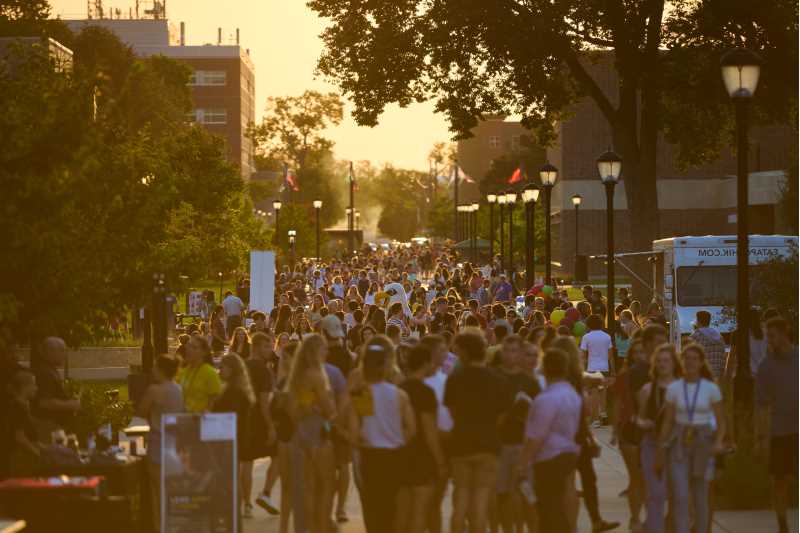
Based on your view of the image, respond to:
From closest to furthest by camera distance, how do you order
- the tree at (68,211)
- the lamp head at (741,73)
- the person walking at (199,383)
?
the person walking at (199,383)
the lamp head at (741,73)
the tree at (68,211)

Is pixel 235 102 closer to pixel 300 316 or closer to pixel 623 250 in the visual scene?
pixel 623 250

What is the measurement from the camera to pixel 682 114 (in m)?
43.6

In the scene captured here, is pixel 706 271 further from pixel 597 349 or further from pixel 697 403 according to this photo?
pixel 697 403

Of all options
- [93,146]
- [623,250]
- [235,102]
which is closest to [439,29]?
[93,146]

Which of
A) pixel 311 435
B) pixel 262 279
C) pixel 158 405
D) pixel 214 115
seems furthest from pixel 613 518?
pixel 214 115

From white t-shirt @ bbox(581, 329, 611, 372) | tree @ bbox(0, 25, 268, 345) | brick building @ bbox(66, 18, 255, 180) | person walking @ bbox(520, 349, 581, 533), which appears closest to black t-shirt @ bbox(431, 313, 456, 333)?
white t-shirt @ bbox(581, 329, 611, 372)

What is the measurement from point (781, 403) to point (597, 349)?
8.20 meters

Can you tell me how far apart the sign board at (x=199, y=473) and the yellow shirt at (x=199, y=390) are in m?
1.07

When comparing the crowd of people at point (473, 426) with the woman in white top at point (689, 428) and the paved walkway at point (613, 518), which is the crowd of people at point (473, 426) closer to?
the woman in white top at point (689, 428)

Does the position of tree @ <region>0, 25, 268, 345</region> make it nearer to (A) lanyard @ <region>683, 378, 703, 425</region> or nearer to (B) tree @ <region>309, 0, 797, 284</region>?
(A) lanyard @ <region>683, 378, 703, 425</region>

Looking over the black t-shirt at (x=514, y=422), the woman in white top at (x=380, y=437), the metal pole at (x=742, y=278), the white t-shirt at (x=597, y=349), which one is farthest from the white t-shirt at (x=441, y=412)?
the white t-shirt at (x=597, y=349)

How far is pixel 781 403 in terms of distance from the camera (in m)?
13.1

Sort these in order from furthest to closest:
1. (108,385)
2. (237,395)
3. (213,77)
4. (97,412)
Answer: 1. (213,77)
2. (108,385)
3. (97,412)
4. (237,395)

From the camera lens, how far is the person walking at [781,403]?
12977 mm
